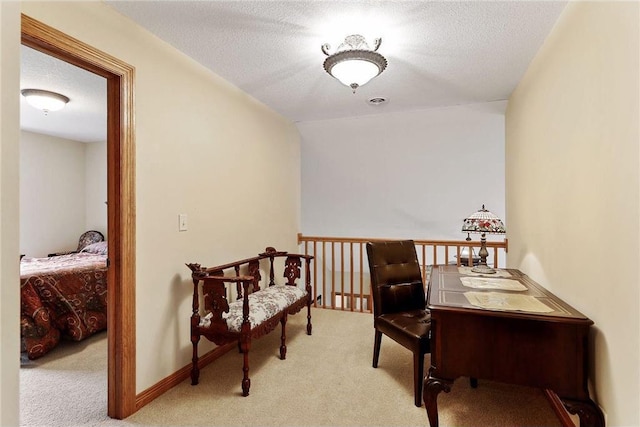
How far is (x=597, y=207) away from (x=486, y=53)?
139 cm

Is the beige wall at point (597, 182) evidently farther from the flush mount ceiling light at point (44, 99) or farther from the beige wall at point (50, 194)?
the beige wall at point (50, 194)

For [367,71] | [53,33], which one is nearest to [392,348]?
[367,71]

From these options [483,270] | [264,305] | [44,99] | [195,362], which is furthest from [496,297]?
[44,99]

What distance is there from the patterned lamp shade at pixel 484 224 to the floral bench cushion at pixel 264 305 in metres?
1.50

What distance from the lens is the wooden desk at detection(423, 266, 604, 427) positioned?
1.42 m

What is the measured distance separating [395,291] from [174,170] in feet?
5.93

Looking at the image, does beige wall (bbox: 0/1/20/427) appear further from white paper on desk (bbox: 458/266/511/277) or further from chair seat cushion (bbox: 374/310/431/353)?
white paper on desk (bbox: 458/266/511/277)

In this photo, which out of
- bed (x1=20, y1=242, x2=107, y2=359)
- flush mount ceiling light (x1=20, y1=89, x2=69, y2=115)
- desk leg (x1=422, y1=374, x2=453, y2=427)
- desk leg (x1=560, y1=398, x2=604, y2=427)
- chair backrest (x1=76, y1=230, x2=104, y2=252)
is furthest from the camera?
chair backrest (x1=76, y1=230, x2=104, y2=252)

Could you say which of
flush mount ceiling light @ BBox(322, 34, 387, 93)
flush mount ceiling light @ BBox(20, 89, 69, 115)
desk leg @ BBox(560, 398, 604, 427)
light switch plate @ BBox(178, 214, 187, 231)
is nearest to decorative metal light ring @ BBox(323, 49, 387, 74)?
flush mount ceiling light @ BBox(322, 34, 387, 93)

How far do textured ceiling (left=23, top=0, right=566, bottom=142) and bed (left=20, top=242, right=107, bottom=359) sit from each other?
2339 millimetres

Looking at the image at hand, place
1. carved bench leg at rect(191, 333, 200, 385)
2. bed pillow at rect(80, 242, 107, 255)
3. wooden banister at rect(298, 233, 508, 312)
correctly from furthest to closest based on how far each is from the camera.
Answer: bed pillow at rect(80, 242, 107, 255), wooden banister at rect(298, 233, 508, 312), carved bench leg at rect(191, 333, 200, 385)

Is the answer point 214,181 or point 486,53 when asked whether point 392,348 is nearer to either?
point 214,181

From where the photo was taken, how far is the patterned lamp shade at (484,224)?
230 centimetres

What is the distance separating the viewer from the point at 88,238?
17.0ft
